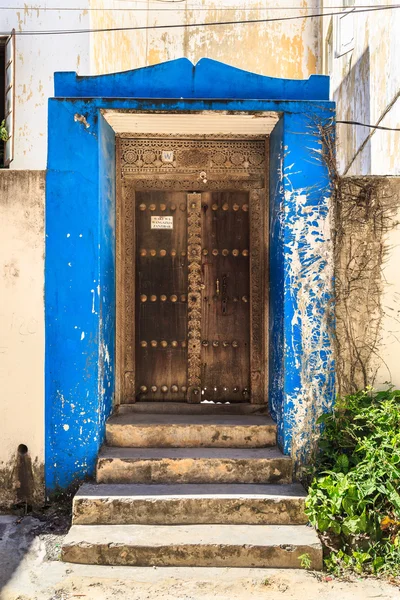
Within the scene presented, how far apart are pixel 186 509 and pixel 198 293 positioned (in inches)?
76.3

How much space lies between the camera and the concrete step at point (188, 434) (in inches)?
174

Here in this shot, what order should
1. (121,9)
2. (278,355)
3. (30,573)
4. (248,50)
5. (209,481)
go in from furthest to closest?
(248,50), (121,9), (278,355), (209,481), (30,573)

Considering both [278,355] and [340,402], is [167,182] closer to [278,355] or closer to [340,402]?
[278,355]

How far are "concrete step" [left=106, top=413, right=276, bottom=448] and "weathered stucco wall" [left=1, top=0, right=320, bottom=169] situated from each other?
13.1ft

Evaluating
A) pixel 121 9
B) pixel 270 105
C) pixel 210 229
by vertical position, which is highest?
pixel 121 9

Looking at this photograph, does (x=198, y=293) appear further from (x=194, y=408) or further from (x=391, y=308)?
(x=391, y=308)

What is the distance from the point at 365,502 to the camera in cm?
356

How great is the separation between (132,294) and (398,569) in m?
2.95

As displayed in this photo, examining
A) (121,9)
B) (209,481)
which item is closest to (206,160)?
(209,481)

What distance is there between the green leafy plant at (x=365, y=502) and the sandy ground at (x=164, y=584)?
18 cm

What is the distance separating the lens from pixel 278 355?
449 centimetres

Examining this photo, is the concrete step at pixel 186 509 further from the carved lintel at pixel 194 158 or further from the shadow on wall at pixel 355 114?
the shadow on wall at pixel 355 114

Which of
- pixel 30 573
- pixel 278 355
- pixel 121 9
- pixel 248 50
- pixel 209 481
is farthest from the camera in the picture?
pixel 248 50

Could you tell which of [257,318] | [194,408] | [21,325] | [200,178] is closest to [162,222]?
[200,178]
